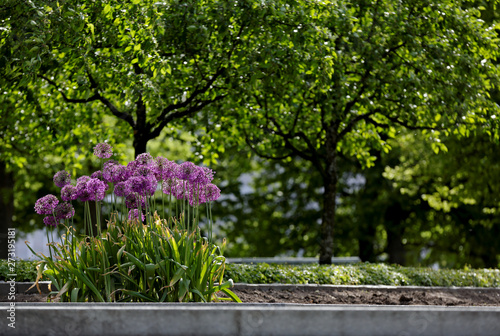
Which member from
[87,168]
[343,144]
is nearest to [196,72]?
[343,144]

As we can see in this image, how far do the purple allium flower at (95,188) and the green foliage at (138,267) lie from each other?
1.24 feet

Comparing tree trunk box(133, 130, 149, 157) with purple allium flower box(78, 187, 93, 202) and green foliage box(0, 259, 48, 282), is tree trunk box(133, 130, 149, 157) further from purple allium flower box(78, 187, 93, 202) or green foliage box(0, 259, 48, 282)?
purple allium flower box(78, 187, 93, 202)

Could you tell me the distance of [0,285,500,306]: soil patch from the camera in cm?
719

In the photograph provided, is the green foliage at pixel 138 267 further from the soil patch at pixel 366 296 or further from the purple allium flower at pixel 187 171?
the soil patch at pixel 366 296

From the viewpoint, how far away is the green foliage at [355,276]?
8555 millimetres

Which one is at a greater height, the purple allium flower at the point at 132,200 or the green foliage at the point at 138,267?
the purple allium flower at the point at 132,200

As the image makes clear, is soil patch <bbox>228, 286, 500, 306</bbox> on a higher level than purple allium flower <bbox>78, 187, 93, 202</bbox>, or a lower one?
lower

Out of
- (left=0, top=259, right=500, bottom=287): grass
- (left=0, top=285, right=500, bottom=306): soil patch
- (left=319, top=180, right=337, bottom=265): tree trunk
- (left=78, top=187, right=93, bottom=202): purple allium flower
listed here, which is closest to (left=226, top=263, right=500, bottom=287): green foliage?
(left=0, top=259, right=500, bottom=287): grass

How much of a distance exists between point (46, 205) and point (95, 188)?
2.29 ft

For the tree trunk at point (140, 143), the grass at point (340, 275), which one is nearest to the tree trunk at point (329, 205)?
the grass at point (340, 275)

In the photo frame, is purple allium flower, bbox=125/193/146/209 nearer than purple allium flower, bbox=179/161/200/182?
No

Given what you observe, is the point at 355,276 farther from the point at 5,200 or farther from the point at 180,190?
the point at 5,200

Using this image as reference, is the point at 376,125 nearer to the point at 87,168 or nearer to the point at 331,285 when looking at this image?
the point at 331,285

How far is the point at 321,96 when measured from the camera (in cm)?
1103
